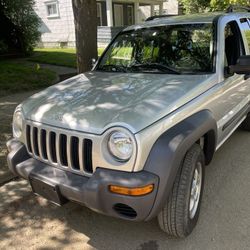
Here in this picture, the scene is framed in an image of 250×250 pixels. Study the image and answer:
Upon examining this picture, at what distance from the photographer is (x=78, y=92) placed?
342cm

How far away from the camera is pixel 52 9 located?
20.9 meters

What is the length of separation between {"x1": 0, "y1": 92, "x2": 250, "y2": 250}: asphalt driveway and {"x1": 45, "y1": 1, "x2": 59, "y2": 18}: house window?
18.2m

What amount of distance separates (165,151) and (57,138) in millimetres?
901

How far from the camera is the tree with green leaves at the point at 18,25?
13.4 meters

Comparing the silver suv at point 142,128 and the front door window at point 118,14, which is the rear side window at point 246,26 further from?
the front door window at point 118,14

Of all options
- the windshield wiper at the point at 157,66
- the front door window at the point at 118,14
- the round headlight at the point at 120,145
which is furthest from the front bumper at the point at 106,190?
the front door window at the point at 118,14

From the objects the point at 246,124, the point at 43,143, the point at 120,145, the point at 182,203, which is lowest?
the point at 246,124

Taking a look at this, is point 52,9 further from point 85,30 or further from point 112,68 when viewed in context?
point 112,68

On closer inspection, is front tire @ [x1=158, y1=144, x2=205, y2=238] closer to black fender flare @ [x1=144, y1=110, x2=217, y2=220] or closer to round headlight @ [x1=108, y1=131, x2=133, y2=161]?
black fender flare @ [x1=144, y1=110, x2=217, y2=220]

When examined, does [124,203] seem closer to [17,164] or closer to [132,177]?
[132,177]

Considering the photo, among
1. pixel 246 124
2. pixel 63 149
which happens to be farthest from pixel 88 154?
pixel 246 124

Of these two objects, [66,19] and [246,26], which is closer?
[246,26]

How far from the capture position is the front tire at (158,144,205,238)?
2768mm

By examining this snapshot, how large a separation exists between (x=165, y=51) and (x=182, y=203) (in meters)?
1.93
